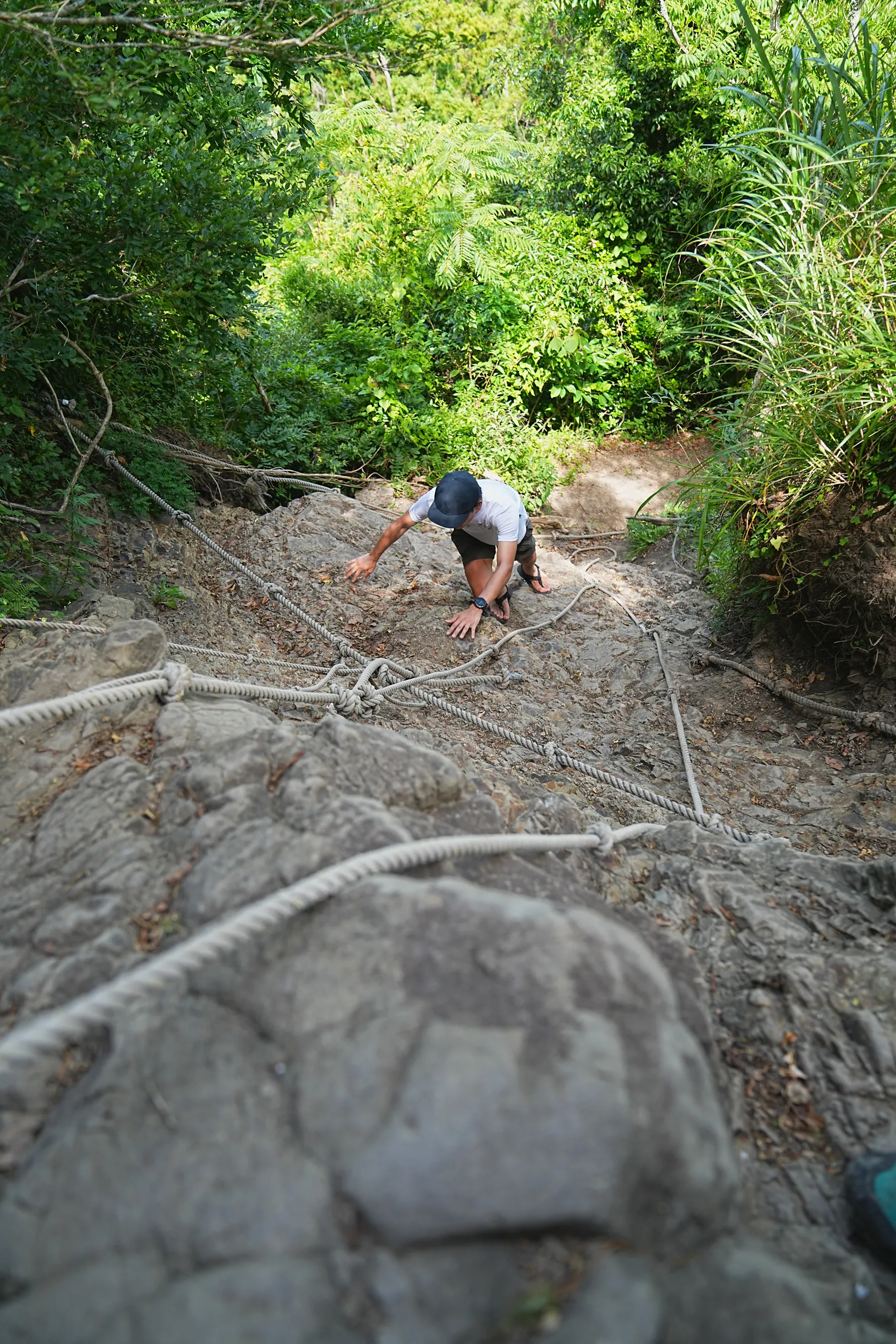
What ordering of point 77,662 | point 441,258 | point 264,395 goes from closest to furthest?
point 77,662 < point 264,395 < point 441,258

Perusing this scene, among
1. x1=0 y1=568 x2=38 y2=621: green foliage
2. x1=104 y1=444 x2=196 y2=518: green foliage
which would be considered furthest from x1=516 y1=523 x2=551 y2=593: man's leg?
x1=0 y1=568 x2=38 y2=621: green foliage

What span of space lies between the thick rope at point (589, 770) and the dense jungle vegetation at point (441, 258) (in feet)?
4.47

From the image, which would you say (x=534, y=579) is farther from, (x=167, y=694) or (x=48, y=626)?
(x=167, y=694)

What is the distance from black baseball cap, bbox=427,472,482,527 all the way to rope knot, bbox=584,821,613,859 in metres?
2.55

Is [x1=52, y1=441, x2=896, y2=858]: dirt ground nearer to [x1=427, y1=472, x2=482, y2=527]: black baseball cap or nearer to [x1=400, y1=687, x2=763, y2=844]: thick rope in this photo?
[x1=400, y1=687, x2=763, y2=844]: thick rope

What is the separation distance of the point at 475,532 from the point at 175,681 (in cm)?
296

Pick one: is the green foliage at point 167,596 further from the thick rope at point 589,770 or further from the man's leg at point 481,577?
the man's leg at point 481,577

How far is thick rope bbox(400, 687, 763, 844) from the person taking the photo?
2.78 meters

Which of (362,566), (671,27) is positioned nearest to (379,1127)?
(362,566)

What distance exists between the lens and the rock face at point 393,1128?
970mm

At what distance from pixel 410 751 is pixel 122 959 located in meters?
0.81

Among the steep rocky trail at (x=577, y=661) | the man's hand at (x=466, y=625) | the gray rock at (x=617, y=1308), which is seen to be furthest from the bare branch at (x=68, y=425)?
the gray rock at (x=617, y=1308)

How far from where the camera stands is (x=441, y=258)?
7.62 m

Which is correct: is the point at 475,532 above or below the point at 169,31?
below
